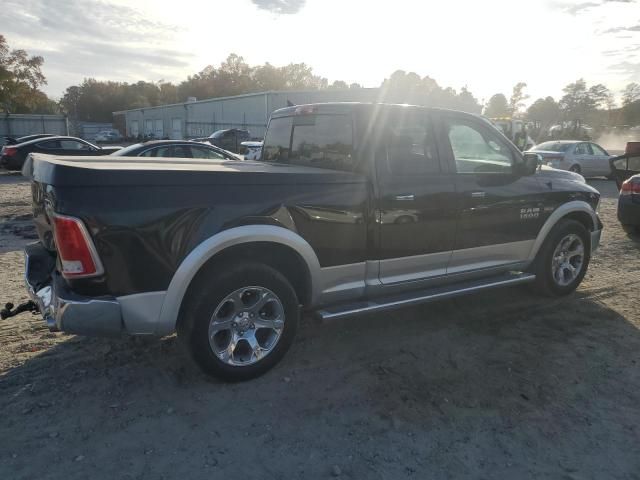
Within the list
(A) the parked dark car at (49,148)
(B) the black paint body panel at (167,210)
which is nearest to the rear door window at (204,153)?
(A) the parked dark car at (49,148)

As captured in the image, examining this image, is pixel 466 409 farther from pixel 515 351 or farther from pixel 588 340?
pixel 588 340

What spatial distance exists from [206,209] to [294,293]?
3.05 ft

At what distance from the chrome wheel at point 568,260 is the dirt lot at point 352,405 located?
597 mm

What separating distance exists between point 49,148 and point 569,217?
18.1 meters

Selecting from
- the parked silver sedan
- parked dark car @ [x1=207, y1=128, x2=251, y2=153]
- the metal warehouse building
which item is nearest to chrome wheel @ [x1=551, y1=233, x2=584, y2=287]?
the parked silver sedan

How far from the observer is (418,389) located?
11.4ft

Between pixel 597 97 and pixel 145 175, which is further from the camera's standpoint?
pixel 597 97

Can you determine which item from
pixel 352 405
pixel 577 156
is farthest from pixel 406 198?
pixel 577 156

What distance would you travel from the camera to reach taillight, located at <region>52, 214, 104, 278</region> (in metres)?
2.84

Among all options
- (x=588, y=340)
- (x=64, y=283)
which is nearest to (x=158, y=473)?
(x=64, y=283)

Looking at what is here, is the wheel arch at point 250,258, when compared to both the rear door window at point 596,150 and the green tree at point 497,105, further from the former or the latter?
the green tree at point 497,105

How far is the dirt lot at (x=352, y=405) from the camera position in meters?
2.71

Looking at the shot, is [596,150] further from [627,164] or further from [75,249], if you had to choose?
[75,249]

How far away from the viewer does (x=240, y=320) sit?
11.4ft
